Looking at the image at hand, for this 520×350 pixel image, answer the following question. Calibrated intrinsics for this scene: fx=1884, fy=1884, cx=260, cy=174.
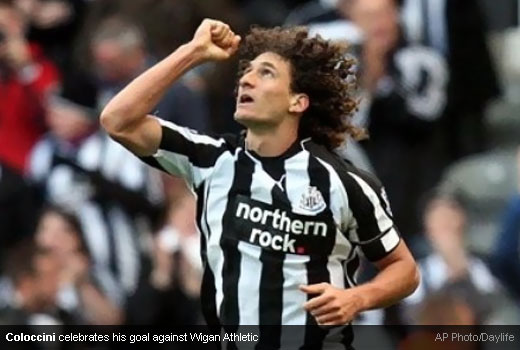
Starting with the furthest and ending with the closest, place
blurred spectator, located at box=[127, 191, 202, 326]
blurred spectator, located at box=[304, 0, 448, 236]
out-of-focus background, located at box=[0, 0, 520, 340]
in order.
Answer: blurred spectator, located at box=[304, 0, 448, 236]
out-of-focus background, located at box=[0, 0, 520, 340]
blurred spectator, located at box=[127, 191, 202, 326]

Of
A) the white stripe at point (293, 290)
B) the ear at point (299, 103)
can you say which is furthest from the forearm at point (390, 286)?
the ear at point (299, 103)

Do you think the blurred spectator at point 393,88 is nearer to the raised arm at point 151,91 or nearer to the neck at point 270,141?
the neck at point 270,141

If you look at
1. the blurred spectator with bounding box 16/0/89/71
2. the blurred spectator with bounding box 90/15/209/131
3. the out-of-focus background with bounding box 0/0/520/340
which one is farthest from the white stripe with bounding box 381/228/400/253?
the blurred spectator with bounding box 16/0/89/71

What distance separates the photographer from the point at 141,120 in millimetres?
6836

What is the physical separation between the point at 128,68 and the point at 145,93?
4.43 meters

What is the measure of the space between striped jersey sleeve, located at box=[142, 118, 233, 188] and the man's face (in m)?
0.18

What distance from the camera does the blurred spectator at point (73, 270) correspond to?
10.5 meters

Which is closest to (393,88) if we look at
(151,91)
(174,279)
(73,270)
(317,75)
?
(174,279)

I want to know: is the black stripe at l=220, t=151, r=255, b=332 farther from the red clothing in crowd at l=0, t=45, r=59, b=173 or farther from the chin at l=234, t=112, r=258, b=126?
the red clothing in crowd at l=0, t=45, r=59, b=173

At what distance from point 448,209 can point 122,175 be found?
1888 mm

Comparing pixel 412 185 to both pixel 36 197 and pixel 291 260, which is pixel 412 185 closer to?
pixel 36 197

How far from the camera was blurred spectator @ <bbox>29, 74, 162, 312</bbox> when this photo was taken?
35.1ft

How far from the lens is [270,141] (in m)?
6.97

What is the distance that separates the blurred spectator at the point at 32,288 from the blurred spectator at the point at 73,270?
45mm
